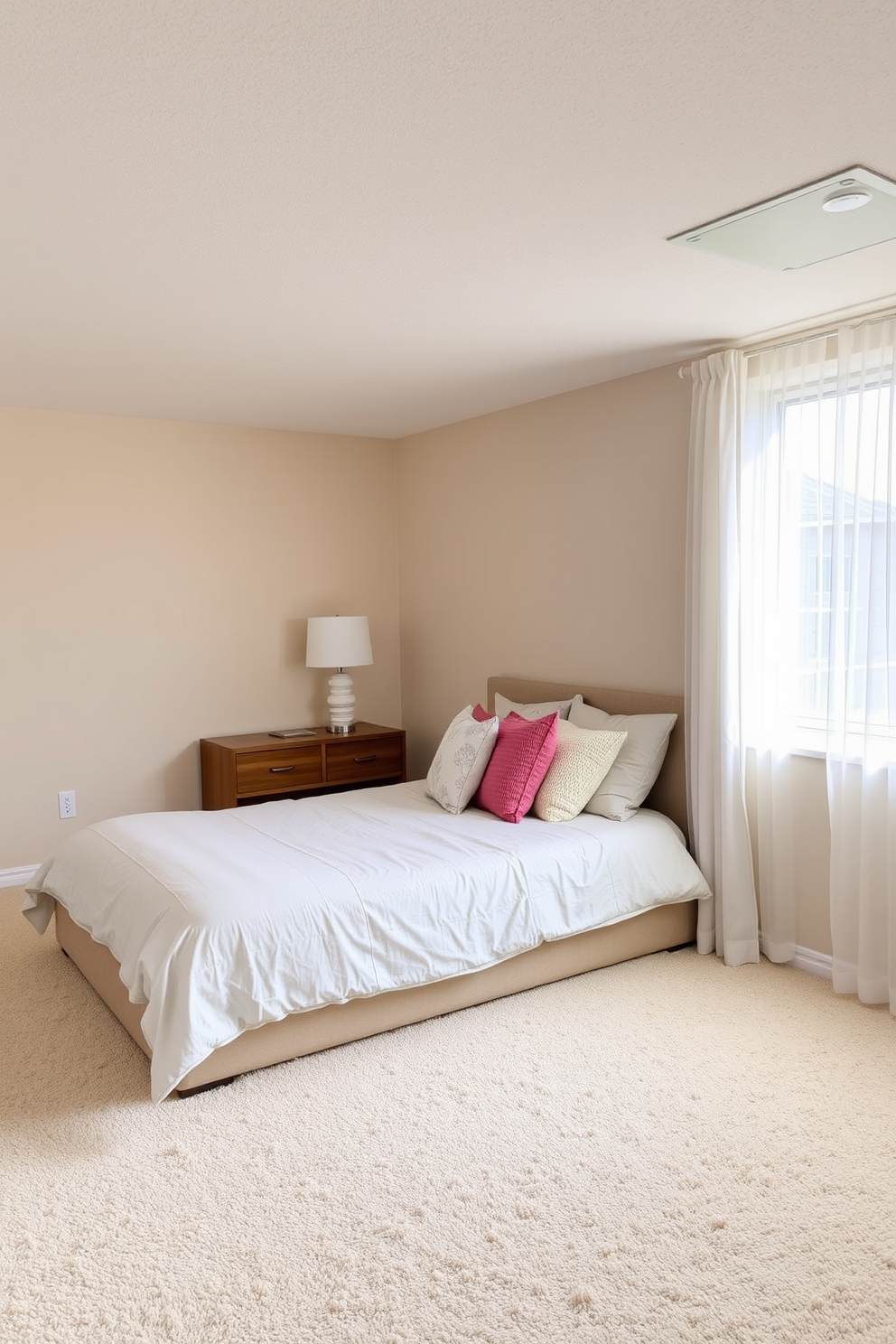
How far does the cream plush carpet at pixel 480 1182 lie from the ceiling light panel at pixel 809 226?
238 cm

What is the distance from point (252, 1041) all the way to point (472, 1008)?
0.83 meters

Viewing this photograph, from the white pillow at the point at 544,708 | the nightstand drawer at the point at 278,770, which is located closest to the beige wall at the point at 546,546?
the white pillow at the point at 544,708

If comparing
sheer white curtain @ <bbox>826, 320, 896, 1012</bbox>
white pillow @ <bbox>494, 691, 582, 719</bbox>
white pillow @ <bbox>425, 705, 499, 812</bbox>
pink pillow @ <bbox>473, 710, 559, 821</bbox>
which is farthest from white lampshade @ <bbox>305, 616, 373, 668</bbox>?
sheer white curtain @ <bbox>826, 320, 896, 1012</bbox>

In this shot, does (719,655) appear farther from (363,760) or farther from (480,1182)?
(363,760)

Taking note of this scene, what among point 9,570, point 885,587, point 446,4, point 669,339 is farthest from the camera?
point 9,570

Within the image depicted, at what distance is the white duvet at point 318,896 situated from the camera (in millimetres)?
2881

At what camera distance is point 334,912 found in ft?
10.2

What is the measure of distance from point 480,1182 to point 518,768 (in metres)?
1.81

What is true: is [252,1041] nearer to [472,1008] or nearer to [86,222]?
[472,1008]

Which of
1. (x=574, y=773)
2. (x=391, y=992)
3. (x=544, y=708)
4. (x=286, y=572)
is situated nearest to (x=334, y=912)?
(x=391, y=992)

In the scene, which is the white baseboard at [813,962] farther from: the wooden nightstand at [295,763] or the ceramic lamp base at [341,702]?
the ceramic lamp base at [341,702]

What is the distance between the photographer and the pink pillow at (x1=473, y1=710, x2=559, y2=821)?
4000 millimetres

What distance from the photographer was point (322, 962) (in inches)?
119

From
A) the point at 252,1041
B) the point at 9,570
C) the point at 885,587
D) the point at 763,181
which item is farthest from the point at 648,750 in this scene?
the point at 9,570
